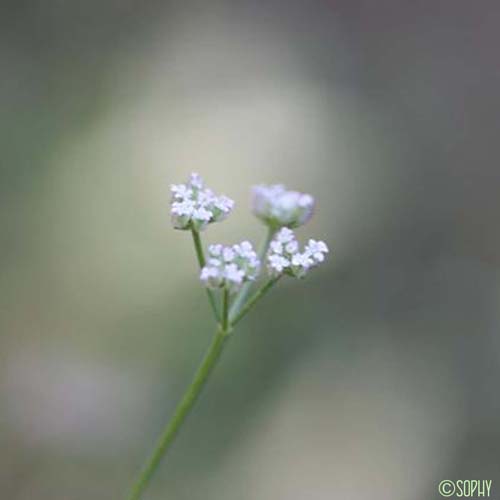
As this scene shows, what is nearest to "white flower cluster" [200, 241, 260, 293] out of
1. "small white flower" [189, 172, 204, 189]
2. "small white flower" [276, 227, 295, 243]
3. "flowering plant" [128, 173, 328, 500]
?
"flowering plant" [128, 173, 328, 500]

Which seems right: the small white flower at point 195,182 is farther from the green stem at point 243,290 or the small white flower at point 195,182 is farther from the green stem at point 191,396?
the green stem at point 191,396

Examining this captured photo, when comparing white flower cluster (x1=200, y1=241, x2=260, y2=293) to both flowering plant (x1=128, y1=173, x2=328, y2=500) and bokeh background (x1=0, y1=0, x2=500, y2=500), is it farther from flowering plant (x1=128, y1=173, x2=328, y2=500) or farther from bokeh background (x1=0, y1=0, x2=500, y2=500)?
bokeh background (x1=0, y1=0, x2=500, y2=500)

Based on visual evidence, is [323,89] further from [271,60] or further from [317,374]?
[317,374]

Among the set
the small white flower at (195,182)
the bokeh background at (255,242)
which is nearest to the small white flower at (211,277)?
the small white flower at (195,182)

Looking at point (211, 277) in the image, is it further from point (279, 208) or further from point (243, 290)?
point (279, 208)

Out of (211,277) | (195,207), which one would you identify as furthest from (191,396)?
(195,207)

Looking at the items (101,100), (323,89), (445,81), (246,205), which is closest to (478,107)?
(445,81)
